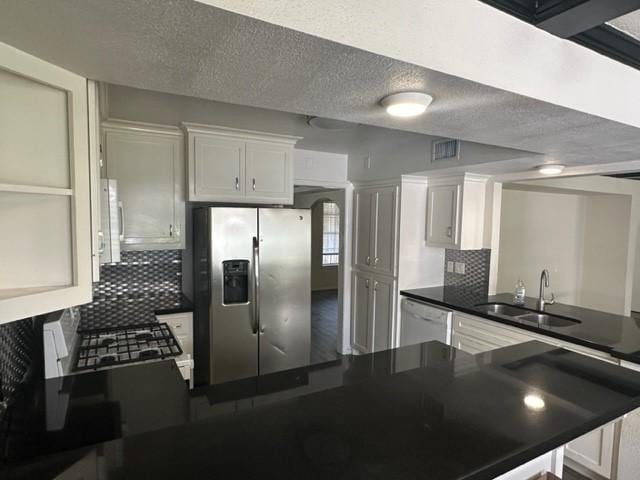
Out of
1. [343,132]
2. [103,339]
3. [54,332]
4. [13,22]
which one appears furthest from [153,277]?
[13,22]

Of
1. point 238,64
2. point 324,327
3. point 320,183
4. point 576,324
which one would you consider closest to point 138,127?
point 320,183

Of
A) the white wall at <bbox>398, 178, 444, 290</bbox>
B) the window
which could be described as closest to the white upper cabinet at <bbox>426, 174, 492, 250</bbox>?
the white wall at <bbox>398, 178, 444, 290</bbox>

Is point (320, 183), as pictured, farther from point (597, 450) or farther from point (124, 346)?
point (597, 450)

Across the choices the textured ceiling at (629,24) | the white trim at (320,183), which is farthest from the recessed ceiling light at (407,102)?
the white trim at (320,183)

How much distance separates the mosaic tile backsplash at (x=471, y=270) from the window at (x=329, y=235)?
4.35 meters

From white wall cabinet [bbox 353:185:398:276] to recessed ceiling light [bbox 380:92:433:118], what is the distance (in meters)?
2.41

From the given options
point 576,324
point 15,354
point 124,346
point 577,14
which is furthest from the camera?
point 576,324

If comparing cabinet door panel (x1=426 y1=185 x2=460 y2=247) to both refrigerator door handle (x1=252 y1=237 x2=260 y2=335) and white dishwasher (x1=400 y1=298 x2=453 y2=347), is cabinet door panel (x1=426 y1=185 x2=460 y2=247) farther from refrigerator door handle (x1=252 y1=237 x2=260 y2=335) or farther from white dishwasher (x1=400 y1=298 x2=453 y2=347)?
refrigerator door handle (x1=252 y1=237 x2=260 y2=335)

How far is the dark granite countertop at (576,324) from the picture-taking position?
216 centimetres

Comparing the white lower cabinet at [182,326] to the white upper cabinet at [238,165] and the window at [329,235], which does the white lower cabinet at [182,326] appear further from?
the window at [329,235]

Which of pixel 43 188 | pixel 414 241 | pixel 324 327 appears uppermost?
pixel 43 188

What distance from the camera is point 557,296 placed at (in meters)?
5.48

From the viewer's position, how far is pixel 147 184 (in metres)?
2.87

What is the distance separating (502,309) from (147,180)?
3.22m
